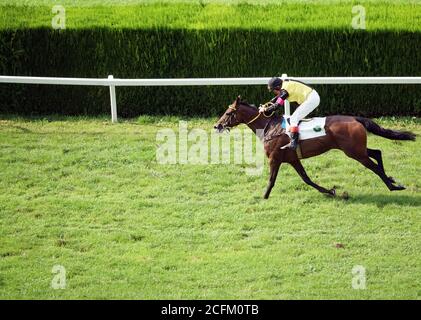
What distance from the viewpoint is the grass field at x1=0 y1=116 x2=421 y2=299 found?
34.8 ft

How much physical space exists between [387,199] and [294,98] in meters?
1.84

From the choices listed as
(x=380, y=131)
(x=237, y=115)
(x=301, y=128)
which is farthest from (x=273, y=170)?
(x=380, y=131)

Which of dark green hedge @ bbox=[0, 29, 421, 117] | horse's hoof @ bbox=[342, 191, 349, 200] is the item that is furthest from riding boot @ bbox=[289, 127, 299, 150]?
dark green hedge @ bbox=[0, 29, 421, 117]

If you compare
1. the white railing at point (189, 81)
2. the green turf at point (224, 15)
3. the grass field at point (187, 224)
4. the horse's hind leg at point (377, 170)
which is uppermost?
the green turf at point (224, 15)

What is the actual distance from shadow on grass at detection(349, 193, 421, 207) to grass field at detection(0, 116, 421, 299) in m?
0.03

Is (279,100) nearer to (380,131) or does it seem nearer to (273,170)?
(273,170)

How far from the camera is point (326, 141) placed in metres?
12.4

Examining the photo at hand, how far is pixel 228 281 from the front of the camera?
1063 centimetres

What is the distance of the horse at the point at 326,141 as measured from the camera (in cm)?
1223

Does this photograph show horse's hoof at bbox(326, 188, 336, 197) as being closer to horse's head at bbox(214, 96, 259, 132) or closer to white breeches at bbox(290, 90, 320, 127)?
white breeches at bbox(290, 90, 320, 127)

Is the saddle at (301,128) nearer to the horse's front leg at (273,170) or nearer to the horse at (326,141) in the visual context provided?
the horse at (326,141)

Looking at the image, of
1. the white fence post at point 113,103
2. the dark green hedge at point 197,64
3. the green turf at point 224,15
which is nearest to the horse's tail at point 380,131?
the dark green hedge at point 197,64

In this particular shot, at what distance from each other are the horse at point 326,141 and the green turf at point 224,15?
2.92 m
